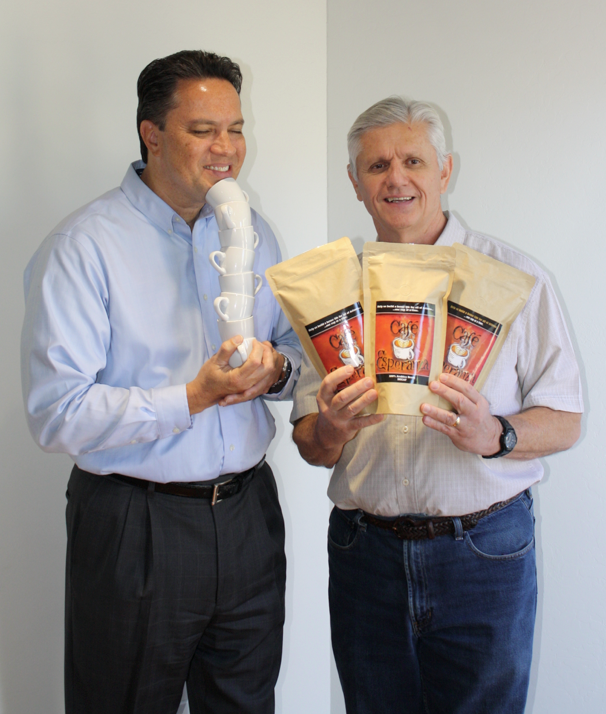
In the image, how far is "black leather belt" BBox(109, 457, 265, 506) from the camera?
1.22 metres

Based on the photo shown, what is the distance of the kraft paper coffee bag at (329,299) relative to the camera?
96cm

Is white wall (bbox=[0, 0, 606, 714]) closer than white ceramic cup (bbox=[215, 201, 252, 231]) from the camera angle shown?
No

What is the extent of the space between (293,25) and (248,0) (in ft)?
0.53

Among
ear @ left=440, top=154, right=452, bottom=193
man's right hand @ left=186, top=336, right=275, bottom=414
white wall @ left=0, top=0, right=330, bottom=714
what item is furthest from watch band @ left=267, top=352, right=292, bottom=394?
white wall @ left=0, top=0, right=330, bottom=714

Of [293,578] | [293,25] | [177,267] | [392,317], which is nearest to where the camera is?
[392,317]

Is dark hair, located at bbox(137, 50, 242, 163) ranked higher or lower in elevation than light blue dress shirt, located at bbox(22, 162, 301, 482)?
higher

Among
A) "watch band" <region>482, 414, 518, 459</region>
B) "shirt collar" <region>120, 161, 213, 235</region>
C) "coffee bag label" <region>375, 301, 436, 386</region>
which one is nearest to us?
"coffee bag label" <region>375, 301, 436, 386</region>

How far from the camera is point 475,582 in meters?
1.12

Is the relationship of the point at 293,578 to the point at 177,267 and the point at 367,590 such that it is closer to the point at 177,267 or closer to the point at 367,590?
the point at 367,590

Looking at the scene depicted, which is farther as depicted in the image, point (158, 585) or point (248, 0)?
point (248, 0)

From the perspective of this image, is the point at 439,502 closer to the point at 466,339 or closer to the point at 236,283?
the point at 466,339

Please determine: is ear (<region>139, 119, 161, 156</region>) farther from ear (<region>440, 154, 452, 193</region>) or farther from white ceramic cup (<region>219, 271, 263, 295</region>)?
ear (<region>440, 154, 452, 193</region>)

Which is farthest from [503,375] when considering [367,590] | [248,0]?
[248,0]

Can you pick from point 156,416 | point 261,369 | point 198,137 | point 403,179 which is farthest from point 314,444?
point 198,137
